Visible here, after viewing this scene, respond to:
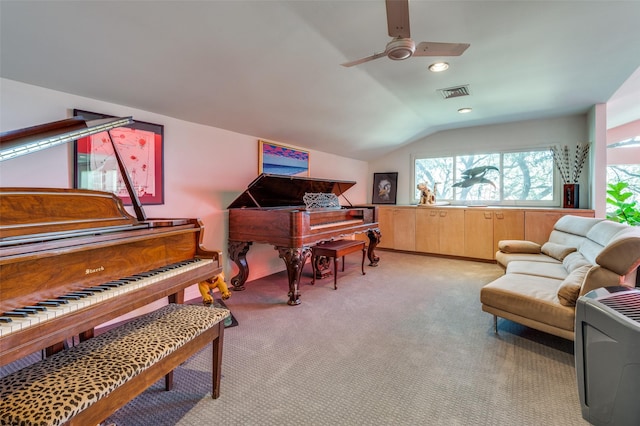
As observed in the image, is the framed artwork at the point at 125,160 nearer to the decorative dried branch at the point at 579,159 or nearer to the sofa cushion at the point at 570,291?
the sofa cushion at the point at 570,291

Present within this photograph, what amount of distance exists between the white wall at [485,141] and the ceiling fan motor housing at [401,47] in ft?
13.8

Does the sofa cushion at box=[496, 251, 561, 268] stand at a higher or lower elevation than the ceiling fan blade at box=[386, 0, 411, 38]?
lower

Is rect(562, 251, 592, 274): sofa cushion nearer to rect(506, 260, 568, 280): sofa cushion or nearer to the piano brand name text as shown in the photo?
rect(506, 260, 568, 280): sofa cushion

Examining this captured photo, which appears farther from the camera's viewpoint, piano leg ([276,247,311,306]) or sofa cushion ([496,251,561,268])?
sofa cushion ([496,251,561,268])

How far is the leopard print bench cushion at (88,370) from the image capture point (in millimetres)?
912

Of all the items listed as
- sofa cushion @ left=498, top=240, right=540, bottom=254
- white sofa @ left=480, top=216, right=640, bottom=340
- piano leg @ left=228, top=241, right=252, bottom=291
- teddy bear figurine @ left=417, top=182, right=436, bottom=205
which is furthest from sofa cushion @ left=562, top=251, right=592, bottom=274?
piano leg @ left=228, top=241, right=252, bottom=291

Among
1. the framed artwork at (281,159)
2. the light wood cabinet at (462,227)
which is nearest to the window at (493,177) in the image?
the light wood cabinet at (462,227)

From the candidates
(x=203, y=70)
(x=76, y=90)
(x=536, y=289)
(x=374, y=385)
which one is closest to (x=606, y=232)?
(x=536, y=289)

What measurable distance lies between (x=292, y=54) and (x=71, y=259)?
2153 millimetres

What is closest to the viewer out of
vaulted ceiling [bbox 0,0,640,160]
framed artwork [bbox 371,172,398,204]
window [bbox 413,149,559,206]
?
vaulted ceiling [bbox 0,0,640,160]

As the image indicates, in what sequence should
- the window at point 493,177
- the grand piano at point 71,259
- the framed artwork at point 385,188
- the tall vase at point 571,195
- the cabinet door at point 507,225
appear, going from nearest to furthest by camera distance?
the grand piano at point 71,259
the tall vase at point 571,195
the cabinet door at point 507,225
the window at point 493,177
the framed artwork at point 385,188

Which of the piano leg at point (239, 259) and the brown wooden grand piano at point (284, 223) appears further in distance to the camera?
the piano leg at point (239, 259)

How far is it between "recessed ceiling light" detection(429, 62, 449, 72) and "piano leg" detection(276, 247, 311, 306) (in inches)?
86.4

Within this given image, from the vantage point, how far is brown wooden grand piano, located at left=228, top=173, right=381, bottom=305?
297 centimetres
